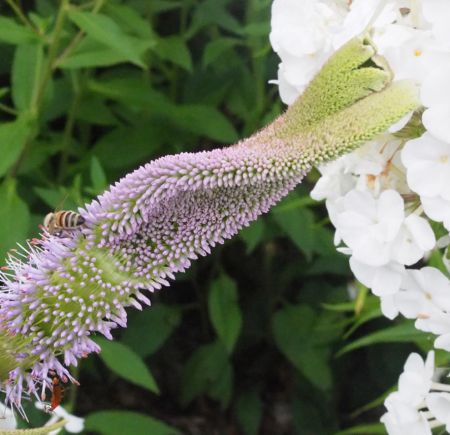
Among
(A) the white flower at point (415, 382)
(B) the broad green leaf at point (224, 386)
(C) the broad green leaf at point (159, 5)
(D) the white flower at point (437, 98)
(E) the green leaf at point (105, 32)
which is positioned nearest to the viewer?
(D) the white flower at point (437, 98)

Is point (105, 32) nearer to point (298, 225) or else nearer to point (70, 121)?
point (70, 121)

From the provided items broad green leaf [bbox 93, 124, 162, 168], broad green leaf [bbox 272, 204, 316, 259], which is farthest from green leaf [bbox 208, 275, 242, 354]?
broad green leaf [bbox 93, 124, 162, 168]

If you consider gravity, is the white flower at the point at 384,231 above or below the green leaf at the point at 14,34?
below

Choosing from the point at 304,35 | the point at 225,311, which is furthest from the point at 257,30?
the point at 304,35

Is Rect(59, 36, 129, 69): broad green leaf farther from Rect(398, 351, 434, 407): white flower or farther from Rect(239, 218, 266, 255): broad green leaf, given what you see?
Rect(398, 351, 434, 407): white flower

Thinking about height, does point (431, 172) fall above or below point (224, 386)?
above

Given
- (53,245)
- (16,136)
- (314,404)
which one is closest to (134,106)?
(16,136)

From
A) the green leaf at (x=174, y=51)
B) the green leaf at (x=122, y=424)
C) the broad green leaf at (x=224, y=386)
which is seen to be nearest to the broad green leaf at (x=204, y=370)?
the broad green leaf at (x=224, y=386)

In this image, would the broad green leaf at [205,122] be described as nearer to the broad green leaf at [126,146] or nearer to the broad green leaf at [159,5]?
the broad green leaf at [126,146]
